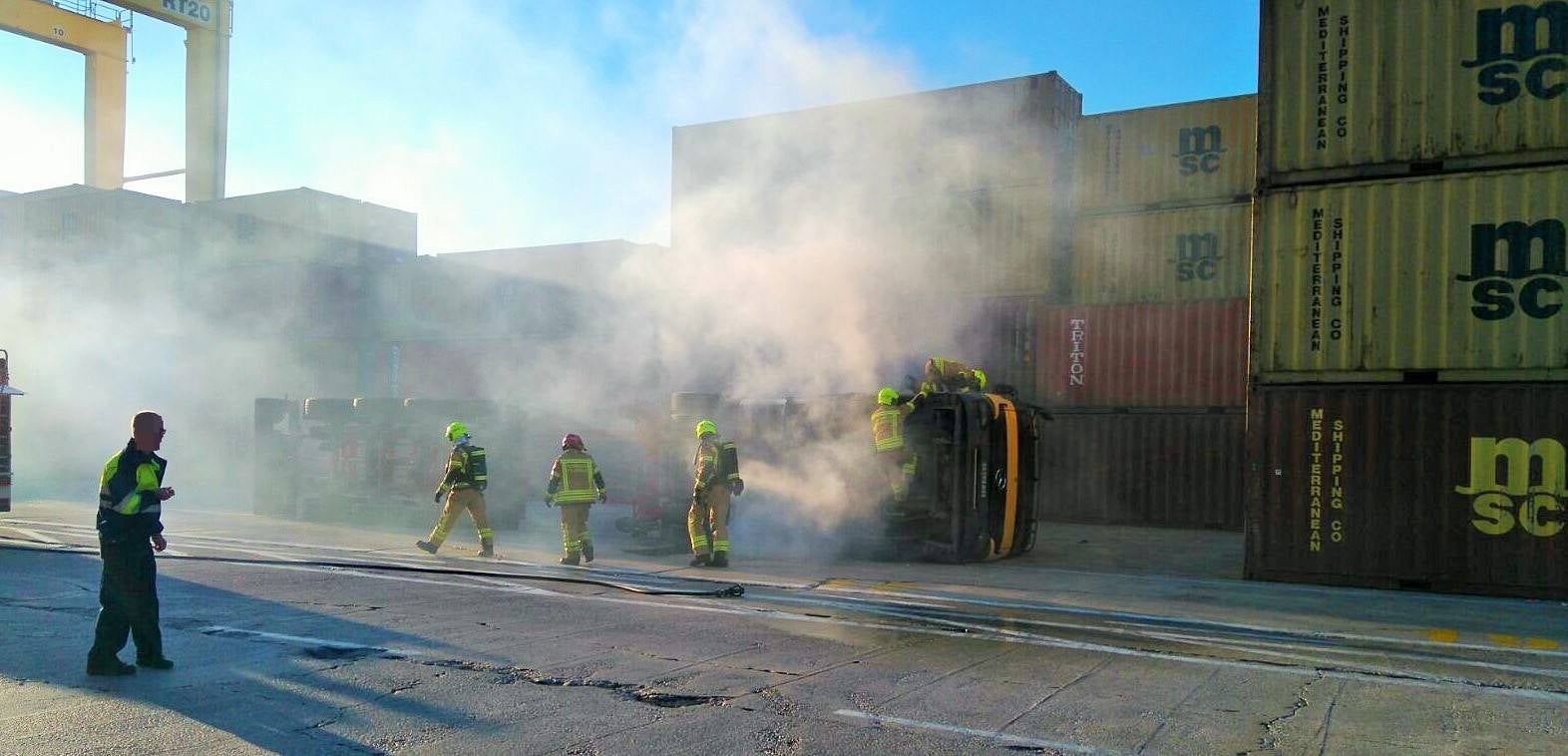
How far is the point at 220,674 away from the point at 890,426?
7.56 metres

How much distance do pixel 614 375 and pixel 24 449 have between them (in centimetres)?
1679

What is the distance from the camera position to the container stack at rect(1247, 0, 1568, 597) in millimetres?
10406

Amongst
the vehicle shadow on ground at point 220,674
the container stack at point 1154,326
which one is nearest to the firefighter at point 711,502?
the vehicle shadow on ground at point 220,674

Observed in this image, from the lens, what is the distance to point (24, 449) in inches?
1080

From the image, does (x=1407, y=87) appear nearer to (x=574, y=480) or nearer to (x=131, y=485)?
(x=574, y=480)

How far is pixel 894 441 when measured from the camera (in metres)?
12.2

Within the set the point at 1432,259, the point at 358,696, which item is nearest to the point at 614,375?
the point at 1432,259

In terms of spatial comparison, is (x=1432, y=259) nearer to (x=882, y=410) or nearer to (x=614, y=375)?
(x=882, y=410)

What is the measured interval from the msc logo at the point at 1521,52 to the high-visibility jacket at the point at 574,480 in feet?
31.9

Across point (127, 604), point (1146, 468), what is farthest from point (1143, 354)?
point (127, 604)

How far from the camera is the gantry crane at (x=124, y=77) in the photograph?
29.5 metres

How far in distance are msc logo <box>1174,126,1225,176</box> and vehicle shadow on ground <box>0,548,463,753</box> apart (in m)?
16.4

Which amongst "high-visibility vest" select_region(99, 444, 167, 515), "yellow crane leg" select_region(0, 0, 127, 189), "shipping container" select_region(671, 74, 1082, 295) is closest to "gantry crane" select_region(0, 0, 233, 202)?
"yellow crane leg" select_region(0, 0, 127, 189)

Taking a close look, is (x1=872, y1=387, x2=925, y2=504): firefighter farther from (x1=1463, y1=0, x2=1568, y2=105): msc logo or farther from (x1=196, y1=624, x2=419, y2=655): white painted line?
(x1=196, y1=624, x2=419, y2=655): white painted line
